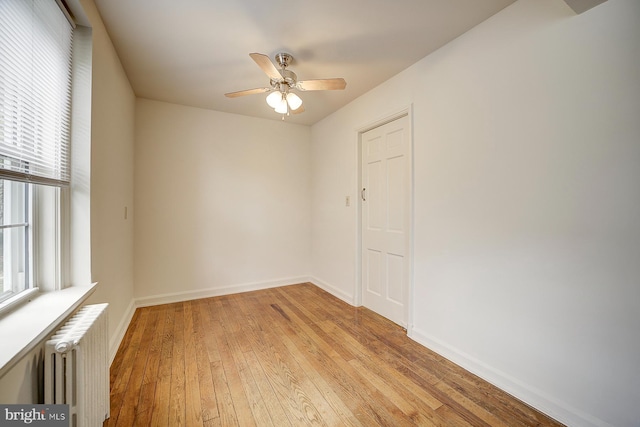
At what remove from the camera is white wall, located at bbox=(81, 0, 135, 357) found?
66.5 inches

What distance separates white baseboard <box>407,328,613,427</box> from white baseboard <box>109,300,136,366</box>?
2.58 metres

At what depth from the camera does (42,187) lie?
139 cm

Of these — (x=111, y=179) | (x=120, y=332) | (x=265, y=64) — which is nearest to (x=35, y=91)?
(x=111, y=179)

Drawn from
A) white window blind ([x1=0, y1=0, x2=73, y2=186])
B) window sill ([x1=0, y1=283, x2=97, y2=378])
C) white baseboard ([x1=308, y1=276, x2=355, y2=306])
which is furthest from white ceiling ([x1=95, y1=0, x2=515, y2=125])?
white baseboard ([x1=308, y1=276, x2=355, y2=306])

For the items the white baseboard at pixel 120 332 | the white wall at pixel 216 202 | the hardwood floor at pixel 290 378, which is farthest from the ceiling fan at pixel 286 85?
the white baseboard at pixel 120 332

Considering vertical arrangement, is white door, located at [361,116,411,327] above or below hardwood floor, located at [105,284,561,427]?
above

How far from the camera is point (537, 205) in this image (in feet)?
5.15

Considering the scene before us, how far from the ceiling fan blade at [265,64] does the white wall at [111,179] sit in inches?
38.5

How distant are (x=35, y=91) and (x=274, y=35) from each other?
1.49 m

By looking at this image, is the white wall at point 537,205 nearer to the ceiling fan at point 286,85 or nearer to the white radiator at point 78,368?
the ceiling fan at point 286,85

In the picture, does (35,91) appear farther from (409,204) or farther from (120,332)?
(409,204)

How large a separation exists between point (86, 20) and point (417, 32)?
2206 mm

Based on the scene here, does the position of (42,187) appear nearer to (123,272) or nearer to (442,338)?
(123,272)

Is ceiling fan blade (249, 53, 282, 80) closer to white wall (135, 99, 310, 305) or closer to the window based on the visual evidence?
the window
